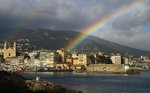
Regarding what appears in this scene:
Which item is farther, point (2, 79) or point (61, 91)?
point (61, 91)

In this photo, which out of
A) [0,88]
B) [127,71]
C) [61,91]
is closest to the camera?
[0,88]

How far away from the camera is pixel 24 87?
41.8 meters

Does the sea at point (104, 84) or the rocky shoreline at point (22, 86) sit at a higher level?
the rocky shoreline at point (22, 86)

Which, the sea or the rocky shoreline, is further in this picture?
the sea

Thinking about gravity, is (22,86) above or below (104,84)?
above

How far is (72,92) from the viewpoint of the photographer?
4562cm

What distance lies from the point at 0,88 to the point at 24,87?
4.27 m

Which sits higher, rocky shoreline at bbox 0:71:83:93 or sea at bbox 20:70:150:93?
rocky shoreline at bbox 0:71:83:93

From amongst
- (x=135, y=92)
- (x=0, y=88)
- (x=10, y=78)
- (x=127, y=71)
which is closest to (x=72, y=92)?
(x=10, y=78)

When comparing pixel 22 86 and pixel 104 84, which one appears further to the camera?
pixel 104 84

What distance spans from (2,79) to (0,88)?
136 inches

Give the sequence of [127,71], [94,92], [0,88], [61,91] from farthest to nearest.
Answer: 1. [127,71]
2. [94,92]
3. [61,91]
4. [0,88]

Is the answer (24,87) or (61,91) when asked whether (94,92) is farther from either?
(24,87)

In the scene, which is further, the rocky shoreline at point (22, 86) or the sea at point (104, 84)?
the sea at point (104, 84)
